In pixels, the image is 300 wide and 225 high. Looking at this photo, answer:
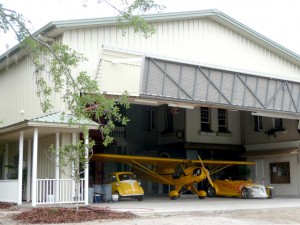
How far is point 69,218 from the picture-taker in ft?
45.7

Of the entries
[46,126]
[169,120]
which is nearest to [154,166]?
[169,120]

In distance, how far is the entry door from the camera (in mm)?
30825

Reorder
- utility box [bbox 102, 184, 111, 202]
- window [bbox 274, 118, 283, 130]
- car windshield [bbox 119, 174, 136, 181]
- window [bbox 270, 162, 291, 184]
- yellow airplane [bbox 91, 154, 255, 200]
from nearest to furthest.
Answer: utility box [bbox 102, 184, 111, 202] < car windshield [bbox 119, 174, 136, 181] < yellow airplane [bbox 91, 154, 255, 200] < window [bbox 270, 162, 291, 184] < window [bbox 274, 118, 283, 130]

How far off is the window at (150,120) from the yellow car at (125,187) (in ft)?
34.0

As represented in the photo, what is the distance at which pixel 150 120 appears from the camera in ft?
111

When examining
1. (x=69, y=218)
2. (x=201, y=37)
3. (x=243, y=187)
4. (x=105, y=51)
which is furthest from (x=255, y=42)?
(x=69, y=218)

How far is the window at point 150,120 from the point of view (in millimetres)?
33719

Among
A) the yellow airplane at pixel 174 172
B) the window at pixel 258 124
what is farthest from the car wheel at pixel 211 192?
the window at pixel 258 124

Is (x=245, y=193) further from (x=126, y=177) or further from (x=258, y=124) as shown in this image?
(x=258, y=124)

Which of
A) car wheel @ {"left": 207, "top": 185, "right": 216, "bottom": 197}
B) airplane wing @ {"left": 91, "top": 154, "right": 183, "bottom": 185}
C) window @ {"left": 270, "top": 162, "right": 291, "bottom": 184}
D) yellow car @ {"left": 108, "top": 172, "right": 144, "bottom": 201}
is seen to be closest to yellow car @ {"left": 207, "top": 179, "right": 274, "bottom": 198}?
A: car wheel @ {"left": 207, "top": 185, "right": 216, "bottom": 197}

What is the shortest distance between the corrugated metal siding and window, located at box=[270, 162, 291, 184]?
5.94 meters

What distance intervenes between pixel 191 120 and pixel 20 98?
38.7ft

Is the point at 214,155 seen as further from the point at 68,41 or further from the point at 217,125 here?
the point at 68,41

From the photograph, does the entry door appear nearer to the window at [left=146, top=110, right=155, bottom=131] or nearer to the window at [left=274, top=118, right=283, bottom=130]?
the window at [left=274, top=118, right=283, bottom=130]
